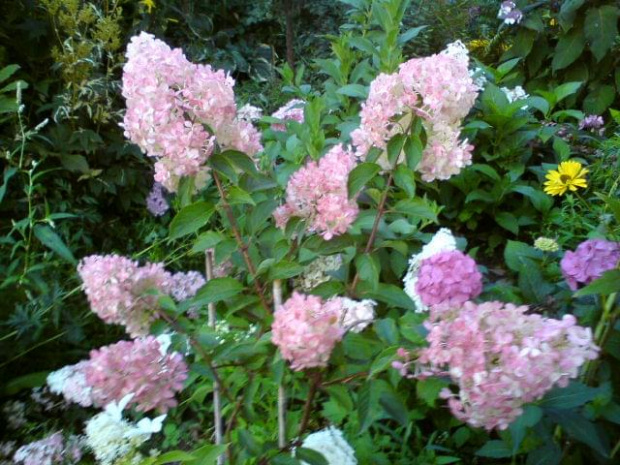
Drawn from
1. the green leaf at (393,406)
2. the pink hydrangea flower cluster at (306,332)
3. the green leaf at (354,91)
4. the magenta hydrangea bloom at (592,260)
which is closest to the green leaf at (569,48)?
the green leaf at (354,91)

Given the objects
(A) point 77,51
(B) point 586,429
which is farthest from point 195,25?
(B) point 586,429

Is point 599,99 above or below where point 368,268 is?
below

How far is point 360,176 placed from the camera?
127 centimetres

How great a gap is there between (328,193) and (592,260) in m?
0.67

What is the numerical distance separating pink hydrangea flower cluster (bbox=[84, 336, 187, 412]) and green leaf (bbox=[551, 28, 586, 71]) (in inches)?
130

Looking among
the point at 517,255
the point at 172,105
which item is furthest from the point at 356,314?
the point at 517,255

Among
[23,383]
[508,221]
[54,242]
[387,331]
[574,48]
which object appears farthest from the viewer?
[574,48]

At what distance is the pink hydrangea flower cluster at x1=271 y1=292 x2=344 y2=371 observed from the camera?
106cm

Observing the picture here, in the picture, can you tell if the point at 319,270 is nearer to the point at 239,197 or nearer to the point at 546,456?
the point at 239,197

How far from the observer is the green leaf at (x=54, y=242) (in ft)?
7.38

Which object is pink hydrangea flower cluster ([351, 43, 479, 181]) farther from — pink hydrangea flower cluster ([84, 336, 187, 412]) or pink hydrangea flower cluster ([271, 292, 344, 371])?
pink hydrangea flower cluster ([84, 336, 187, 412])

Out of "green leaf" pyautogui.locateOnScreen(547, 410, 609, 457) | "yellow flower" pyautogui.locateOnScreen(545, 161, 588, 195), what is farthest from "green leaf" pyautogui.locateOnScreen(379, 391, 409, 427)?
"yellow flower" pyautogui.locateOnScreen(545, 161, 588, 195)

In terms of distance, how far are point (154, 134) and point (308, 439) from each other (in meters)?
0.72

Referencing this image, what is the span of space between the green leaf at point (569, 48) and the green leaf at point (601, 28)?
0.07 meters
